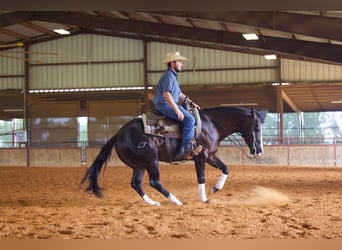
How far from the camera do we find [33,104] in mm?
22047

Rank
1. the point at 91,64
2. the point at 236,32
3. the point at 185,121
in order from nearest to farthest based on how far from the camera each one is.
Answer: the point at 185,121 < the point at 236,32 < the point at 91,64

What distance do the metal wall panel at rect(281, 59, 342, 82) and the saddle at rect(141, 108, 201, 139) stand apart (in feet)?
49.2

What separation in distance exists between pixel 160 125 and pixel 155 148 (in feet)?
1.03

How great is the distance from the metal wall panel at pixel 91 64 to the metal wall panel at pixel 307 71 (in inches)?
254

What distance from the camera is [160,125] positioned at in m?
6.36

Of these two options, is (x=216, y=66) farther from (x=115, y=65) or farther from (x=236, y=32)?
(x=236, y=32)

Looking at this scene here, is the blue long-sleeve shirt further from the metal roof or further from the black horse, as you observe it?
the metal roof

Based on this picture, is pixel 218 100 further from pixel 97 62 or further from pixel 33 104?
pixel 33 104

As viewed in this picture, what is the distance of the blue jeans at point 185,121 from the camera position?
6.29 meters

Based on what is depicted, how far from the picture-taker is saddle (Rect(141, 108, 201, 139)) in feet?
20.8

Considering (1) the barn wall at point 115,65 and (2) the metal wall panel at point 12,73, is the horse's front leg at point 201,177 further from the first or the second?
(2) the metal wall panel at point 12,73

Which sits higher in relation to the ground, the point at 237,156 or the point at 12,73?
the point at 12,73

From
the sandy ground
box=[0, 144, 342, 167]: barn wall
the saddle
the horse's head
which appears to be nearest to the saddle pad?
the saddle

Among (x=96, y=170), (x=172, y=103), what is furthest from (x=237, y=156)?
(x=172, y=103)
